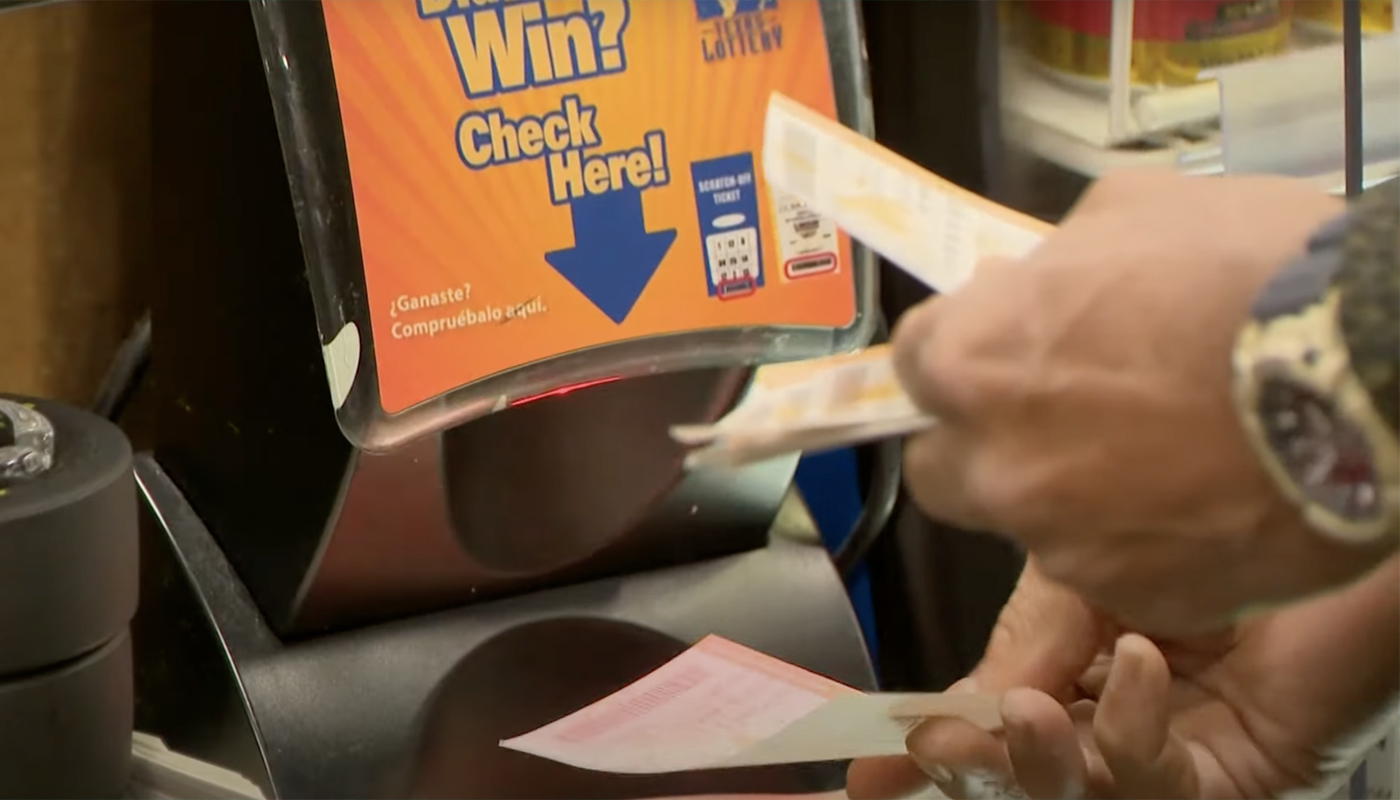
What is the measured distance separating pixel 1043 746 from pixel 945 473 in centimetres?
11

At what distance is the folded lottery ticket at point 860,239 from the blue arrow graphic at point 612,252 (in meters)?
0.18

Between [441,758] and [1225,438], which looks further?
[441,758]

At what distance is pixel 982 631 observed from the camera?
912 millimetres

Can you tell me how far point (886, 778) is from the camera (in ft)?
1.65

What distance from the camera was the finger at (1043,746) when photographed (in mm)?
407

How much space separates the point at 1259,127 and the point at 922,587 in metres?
0.42

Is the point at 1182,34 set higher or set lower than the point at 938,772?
higher

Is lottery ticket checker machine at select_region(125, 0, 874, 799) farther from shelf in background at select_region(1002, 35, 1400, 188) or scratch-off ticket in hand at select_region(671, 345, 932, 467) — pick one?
scratch-off ticket in hand at select_region(671, 345, 932, 467)

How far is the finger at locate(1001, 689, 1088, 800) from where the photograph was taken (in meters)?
0.41

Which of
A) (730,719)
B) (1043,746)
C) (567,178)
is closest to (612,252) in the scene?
(567,178)

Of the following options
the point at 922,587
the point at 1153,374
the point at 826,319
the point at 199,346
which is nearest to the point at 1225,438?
the point at 1153,374

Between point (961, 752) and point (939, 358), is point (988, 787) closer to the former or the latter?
point (961, 752)

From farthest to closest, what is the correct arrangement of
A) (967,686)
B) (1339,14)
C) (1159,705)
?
(1339,14), (967,686), (1159,705)

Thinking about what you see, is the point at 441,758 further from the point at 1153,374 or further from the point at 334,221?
the point at 1153,374
